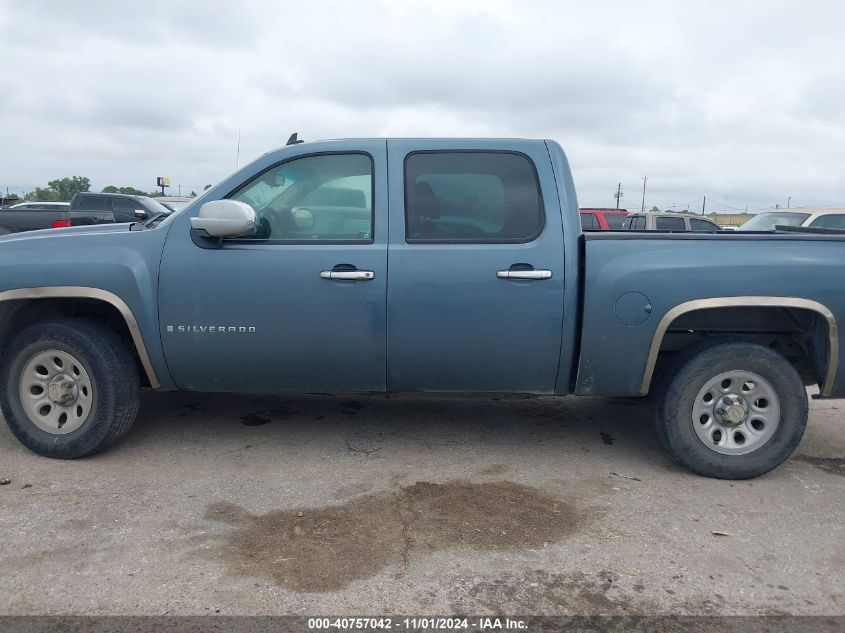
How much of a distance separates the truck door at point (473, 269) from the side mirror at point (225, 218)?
2.73 ft

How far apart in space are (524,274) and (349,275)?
100 cm

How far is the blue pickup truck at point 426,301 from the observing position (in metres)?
3.93

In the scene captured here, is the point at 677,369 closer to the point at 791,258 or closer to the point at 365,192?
the point at 791,258

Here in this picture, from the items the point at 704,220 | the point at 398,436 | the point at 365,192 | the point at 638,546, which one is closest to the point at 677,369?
the point at 638,546

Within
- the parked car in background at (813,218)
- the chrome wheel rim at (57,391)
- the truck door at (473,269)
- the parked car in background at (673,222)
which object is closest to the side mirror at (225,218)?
the truck door at (473,269)

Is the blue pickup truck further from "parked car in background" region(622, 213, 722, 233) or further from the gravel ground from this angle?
"parked car in background" region(622, 213, 722, 233)

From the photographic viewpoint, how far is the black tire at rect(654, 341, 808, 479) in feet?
13.2

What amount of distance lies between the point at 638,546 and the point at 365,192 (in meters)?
2.44

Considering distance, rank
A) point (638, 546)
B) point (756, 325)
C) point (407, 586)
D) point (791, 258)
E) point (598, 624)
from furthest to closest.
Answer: point (756, 325), point (791, 258), point (638, 546), point (407, 586), point (598, 624)

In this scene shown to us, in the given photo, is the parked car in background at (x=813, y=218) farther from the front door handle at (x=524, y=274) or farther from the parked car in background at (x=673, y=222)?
the front door handle at (x=524, y=274)

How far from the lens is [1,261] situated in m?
4.16

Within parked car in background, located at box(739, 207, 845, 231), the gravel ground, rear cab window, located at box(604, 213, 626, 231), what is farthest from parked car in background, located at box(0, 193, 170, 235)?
parked car in background, located at box(739, 207, 845, 231)

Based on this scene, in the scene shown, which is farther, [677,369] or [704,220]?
[704,220]

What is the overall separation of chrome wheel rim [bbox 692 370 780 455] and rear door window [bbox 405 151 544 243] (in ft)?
4.63
